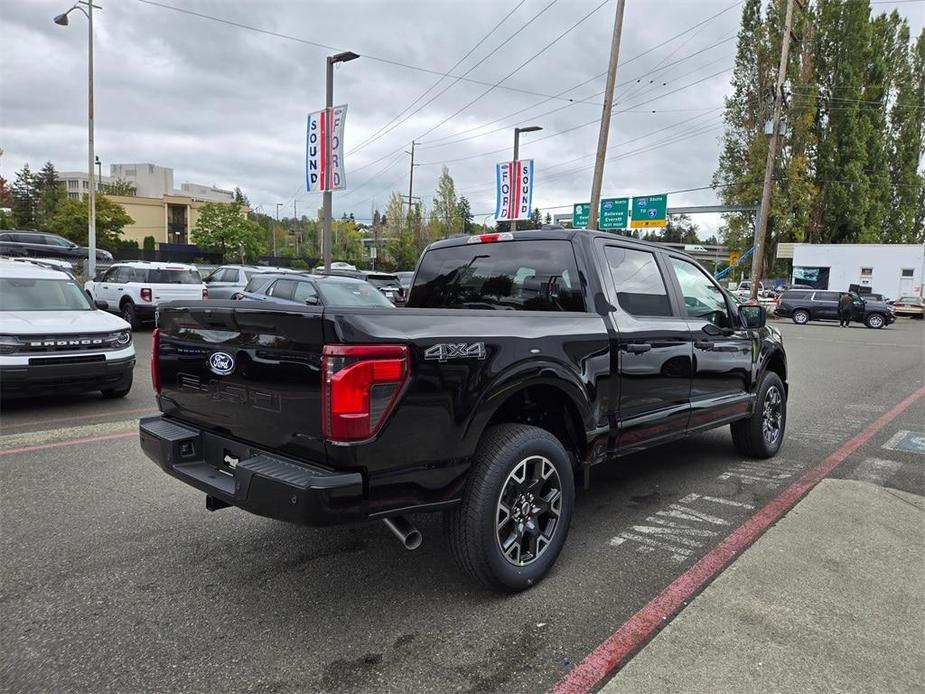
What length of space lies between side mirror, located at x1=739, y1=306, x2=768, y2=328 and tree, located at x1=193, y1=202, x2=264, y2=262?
171 feet

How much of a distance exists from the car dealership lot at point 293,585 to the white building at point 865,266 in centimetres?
4254

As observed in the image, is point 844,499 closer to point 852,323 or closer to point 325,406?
point 325,406

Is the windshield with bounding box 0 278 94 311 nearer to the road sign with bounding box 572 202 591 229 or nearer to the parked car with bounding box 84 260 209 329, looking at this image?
the parked car with bounding box 84 260 209 329

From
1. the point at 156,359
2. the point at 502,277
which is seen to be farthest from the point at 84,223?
the point at 502,277

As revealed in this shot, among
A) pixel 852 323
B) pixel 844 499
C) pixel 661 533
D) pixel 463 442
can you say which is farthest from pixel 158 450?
pixel 852 323

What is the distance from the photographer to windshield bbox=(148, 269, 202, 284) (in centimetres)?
1493

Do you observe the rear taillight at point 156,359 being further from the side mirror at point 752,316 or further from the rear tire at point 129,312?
the rear tire at point 129,312

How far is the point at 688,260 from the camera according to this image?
16.2 feet

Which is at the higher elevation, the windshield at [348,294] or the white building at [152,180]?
the white building at [152,180]

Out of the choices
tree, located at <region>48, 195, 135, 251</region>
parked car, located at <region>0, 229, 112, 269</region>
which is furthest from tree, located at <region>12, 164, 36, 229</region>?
parked car, located at <region>0, 229, 112, 269</region>

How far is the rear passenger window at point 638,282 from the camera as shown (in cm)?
407

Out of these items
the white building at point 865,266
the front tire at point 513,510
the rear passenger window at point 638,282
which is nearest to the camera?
the front tire at point 513,510

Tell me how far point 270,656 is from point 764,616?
2.24 m

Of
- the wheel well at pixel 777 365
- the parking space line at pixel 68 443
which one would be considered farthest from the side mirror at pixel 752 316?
the parking space line at pixel 68 443
